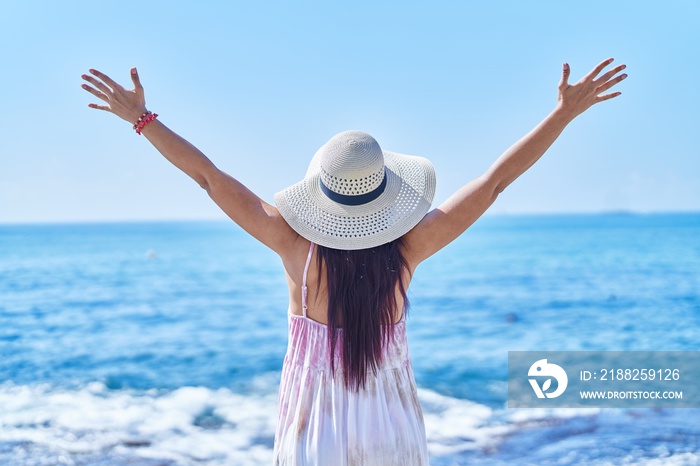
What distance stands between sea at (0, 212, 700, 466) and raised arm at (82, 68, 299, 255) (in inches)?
17.6

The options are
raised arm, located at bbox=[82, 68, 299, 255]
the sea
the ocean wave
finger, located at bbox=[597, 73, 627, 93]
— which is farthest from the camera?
the sea

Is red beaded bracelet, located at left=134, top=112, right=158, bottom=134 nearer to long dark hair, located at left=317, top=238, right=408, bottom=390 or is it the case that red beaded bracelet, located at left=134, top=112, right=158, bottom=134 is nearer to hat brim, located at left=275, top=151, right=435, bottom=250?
hat brim, located at left=275, top=151, right=435, bottom=250

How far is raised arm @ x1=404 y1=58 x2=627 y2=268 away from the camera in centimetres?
163

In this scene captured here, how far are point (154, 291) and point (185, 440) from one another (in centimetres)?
1382

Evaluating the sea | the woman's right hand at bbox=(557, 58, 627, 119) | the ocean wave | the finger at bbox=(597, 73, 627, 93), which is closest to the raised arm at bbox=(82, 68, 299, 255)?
the sea

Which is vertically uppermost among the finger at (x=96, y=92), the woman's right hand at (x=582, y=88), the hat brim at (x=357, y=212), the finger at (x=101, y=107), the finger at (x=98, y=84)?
the woman's right hand at (x=582, y=88)

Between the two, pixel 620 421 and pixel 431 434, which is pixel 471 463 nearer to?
pixel 431 434

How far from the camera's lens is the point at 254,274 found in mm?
22219

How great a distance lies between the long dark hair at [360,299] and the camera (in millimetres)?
1620

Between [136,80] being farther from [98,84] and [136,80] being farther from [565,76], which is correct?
[565,76]

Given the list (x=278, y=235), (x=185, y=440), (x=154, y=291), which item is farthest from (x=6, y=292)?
(x=278, y=235)

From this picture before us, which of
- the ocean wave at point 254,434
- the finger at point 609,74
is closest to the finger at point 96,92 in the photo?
the finger at point 609,74

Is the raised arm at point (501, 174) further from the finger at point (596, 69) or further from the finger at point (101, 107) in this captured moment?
the finger at point (101, 107)

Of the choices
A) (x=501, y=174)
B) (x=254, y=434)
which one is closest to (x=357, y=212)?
(x=501, y=174)
